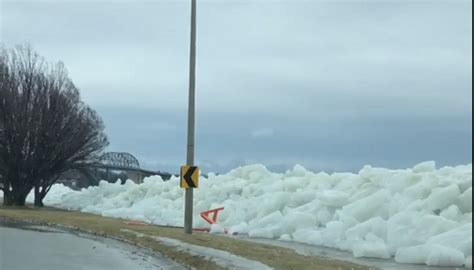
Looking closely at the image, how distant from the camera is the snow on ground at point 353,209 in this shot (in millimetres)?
17562

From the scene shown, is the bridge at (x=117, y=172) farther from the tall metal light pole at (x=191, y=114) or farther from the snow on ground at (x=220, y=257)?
the snow on ground at (x=220, y=257)

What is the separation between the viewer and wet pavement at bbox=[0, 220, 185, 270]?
13.0m

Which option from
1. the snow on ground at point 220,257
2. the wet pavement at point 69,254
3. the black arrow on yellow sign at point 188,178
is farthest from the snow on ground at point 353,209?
the wet pavement at point 69,254

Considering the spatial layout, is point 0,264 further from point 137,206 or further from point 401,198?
point 137,206

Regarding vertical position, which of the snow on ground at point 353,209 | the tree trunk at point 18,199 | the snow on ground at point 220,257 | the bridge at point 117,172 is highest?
the bridge at point 117,172

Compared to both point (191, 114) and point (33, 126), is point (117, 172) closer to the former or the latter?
point (33, 126)

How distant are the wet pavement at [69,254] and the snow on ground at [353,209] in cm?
603

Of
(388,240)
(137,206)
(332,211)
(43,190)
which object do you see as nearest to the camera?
(388,240)

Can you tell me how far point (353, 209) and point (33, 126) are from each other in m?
22.5

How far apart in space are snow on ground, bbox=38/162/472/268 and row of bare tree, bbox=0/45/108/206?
6.21 metres

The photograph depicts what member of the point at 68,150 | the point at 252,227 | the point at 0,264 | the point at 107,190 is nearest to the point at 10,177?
the point at 68,150

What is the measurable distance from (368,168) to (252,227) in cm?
493

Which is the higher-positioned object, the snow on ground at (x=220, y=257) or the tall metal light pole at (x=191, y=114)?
the tall metal light pole at (x=191, y=114)

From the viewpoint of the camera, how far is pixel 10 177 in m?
39.9
